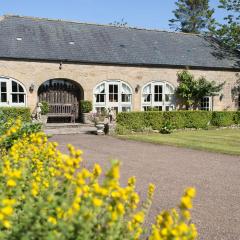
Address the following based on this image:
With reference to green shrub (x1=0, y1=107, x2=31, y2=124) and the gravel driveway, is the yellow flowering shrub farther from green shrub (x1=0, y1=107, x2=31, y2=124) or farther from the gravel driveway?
green shrub (x1=0, y1=107, x2=31, y2=124)

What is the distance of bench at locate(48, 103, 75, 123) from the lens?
71.7 ft

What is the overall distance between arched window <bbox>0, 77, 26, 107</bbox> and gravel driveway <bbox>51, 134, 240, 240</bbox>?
22.9 feet

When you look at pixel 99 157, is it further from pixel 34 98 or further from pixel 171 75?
pixel 171 75

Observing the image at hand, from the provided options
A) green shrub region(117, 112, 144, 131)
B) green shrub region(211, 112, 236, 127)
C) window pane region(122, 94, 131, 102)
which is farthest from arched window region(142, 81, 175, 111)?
green shrub region(117, 112, 144, 131)

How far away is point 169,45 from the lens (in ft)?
86.7

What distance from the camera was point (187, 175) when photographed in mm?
8797

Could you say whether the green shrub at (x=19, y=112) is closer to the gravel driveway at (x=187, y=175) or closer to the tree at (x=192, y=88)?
the gravel driveway at (x=187, y=175)

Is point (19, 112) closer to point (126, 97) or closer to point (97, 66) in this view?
point (97, 66)

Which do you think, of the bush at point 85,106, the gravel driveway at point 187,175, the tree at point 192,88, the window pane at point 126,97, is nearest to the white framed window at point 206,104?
the tree at point 192,88

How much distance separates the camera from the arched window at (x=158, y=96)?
23.9 meters

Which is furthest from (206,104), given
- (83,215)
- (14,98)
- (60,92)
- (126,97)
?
(83,215)

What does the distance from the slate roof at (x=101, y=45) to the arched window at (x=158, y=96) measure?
4.86 ft

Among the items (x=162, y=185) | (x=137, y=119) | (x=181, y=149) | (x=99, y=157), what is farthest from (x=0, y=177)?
(x=137, y=119)

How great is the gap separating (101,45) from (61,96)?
454cm
